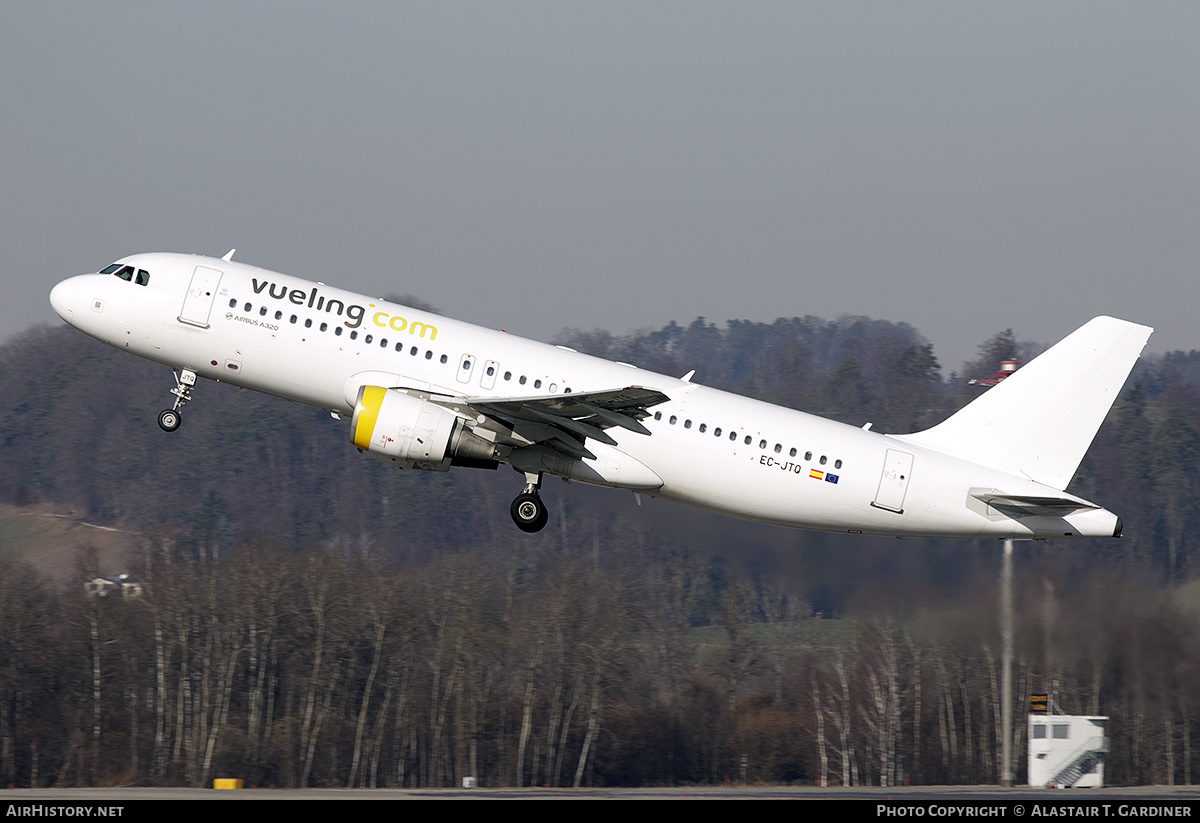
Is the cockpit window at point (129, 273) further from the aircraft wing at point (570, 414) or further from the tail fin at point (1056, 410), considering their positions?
the tail fin at point (1056, 410)

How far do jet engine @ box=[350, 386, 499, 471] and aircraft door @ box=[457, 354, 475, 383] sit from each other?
1.02m

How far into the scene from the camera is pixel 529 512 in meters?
33.8

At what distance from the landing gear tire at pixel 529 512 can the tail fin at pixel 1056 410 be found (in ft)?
33.3

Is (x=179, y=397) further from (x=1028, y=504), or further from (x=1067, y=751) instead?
(x=1067, y=751)

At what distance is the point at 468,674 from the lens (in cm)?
7156

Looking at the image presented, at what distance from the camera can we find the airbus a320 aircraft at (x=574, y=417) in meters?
32.5

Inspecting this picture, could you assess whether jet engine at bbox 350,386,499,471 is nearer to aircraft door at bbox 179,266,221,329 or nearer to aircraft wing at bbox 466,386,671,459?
aircraft wing at bbox 466,386,671,459

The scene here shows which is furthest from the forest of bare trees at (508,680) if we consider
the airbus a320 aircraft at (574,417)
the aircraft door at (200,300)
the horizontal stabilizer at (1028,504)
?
the aircraft door at (200,300)

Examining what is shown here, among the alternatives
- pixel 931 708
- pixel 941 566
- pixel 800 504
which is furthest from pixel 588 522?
pixel 800 504

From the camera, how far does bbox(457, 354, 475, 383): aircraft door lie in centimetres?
3266

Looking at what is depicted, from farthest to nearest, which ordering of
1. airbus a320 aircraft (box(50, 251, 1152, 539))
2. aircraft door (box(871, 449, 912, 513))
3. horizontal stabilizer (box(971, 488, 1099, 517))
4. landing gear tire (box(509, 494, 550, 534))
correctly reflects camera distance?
landing gear tire (box(509, 494, 550, 534)) < aircraft door (box(871, 449, 912, 513)) < horizontal stabilizer (box(971, 488, 1099, 517)) < airbus a320 aircraft (box(50, 251, 1152, 539))

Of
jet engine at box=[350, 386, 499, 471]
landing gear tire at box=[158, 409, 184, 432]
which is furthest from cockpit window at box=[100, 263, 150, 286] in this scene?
jet engine at box=[350, 386, 499, 471]
